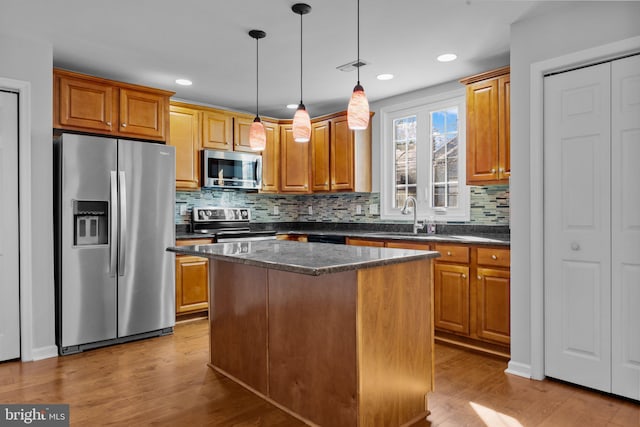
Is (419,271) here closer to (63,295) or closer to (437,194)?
(437,194)

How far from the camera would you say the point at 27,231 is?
3.32 metres

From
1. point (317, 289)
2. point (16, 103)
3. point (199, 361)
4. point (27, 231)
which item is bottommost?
point (199, 361)

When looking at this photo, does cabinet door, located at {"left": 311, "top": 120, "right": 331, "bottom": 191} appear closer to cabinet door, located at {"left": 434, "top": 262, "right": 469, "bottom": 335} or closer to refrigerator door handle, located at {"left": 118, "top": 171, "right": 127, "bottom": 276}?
cabinet door, located at {"left": 434, "top": 262, "right": 469, "bottom": 335}

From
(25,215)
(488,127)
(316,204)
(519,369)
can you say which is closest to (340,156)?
(316,204)

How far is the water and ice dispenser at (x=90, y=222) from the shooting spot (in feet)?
11.6

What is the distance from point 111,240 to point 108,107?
3.96 feet

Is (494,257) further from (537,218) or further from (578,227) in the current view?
(578,227)

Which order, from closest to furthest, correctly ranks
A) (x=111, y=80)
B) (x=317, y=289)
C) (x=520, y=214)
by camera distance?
1. (x=317, y=289)
2. (x=520, y=214)
3. (x=111, y=80)

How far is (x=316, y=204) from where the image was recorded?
19.6ft

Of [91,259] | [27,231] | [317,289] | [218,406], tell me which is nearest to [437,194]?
[317,289]

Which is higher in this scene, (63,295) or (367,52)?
(367,52)

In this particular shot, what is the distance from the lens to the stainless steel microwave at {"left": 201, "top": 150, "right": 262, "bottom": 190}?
4.75 meters

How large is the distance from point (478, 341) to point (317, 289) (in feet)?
6.34

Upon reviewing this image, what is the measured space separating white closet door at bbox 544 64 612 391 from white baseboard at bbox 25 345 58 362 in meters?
3.70
